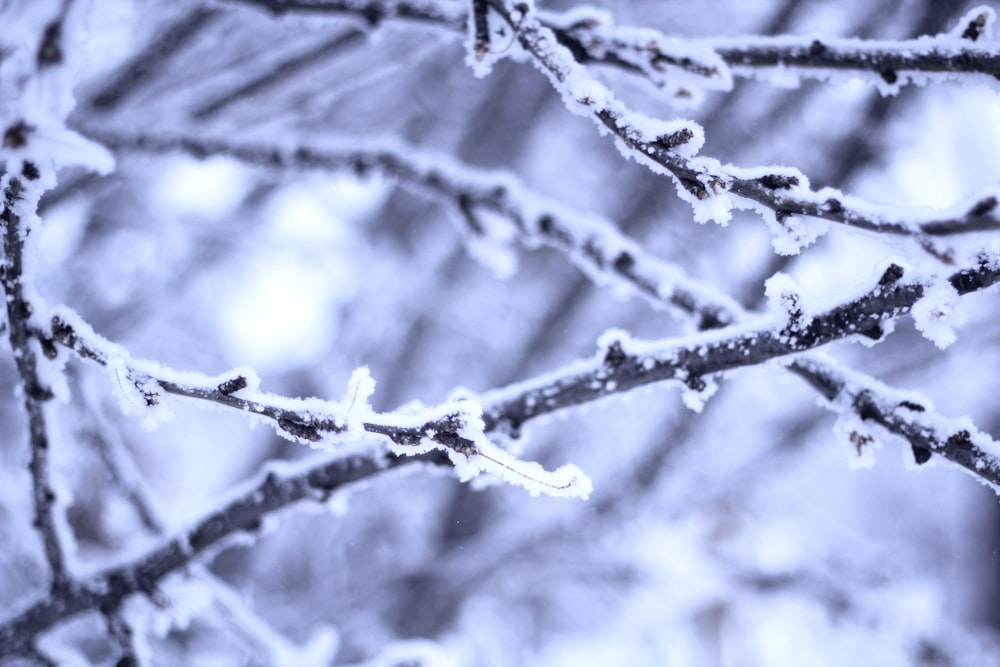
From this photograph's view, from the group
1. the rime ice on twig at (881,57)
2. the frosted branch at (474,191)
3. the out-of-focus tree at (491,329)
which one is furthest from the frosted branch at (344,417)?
the rime ice on twig at (881,57)

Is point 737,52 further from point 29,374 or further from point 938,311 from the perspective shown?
point 29,374

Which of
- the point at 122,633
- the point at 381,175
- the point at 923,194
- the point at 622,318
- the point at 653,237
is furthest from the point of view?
the point at 622,318

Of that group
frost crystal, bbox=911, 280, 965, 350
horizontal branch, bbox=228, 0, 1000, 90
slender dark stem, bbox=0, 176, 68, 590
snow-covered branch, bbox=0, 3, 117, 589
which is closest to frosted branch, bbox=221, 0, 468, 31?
horizontal branch, bbox=228, 0, 1000, 90

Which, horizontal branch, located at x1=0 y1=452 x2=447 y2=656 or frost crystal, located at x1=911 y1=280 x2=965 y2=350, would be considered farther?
horizontal branch, located at x1=0 y1=452 x2=447 y2=656

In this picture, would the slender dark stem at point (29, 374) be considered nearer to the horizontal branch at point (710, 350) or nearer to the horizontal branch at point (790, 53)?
the horizontal branch at point (710, 350)

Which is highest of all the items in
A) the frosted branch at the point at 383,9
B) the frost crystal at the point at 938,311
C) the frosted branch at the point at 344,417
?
the frosted branch at the point at 383,9

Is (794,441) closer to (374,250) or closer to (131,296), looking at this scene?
(374,250)

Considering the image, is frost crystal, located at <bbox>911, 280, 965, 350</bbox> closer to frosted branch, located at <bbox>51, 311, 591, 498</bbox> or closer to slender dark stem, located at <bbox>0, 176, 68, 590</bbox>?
frosted branch, located at <bbox>51, 311, 591, 498</bbox>

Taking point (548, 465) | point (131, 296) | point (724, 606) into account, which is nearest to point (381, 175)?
point (131, 296)
